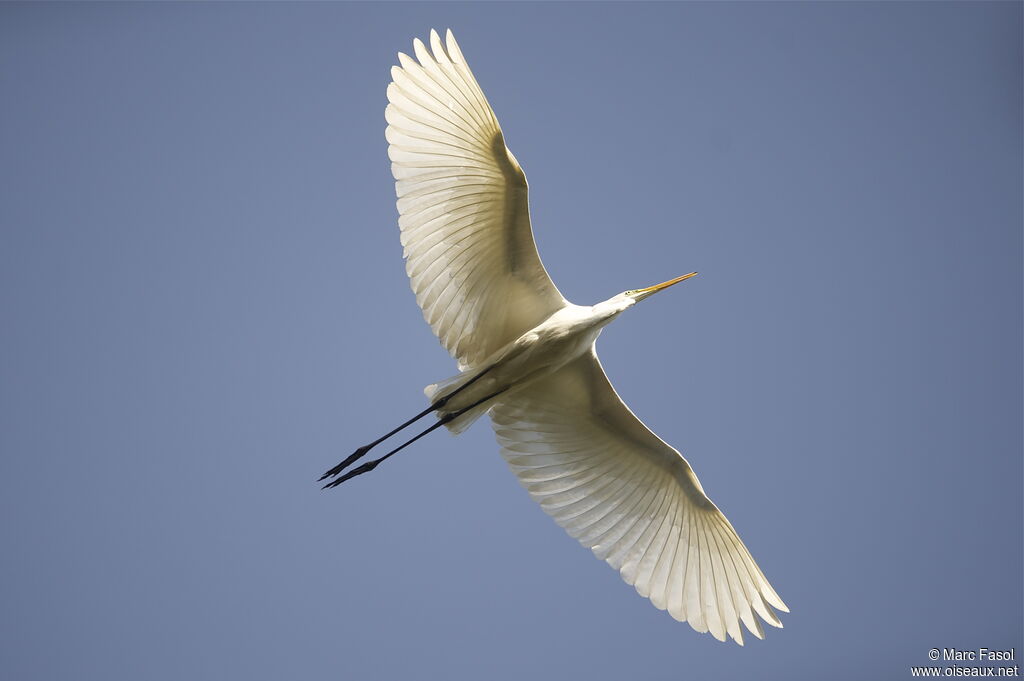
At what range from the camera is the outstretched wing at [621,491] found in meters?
6.78

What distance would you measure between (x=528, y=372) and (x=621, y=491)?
46.1 inches

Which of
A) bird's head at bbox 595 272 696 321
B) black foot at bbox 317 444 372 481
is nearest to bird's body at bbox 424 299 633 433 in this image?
bird's head at bbox 595 272 696 321

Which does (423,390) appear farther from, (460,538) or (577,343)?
(460,538)

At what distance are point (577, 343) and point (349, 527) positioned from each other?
19.4 m

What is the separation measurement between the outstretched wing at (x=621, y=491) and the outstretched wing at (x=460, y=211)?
0.62 m

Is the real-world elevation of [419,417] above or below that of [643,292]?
below

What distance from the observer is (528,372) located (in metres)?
6.65

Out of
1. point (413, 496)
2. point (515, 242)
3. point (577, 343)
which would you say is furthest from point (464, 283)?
point (413, 496)

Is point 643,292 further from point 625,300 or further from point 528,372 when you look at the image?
point 528,372

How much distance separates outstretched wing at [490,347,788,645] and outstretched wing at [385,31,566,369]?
617 mm

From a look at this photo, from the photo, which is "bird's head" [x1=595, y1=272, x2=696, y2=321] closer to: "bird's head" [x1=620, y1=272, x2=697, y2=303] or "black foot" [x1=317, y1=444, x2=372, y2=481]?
"bird's head" [x1=620, y1=272, x2=697, y2=303]

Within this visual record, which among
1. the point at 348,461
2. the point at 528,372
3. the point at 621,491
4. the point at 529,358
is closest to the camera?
the point at 529,358

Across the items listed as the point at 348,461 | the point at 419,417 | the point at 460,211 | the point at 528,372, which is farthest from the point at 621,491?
the point at 460,211

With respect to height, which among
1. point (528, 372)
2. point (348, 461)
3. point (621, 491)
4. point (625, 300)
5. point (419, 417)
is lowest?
point (621, 491)
